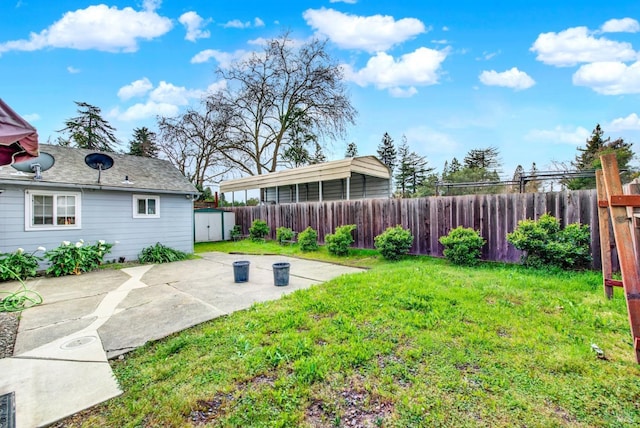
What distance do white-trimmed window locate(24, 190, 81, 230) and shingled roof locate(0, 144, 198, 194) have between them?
424mm

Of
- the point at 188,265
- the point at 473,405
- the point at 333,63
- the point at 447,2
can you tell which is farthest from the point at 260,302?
the point at 333,63

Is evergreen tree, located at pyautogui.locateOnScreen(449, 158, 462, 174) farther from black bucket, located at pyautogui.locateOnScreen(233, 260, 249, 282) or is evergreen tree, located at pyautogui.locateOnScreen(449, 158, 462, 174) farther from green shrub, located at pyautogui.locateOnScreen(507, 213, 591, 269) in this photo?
black bucket, located at pyautogui.locateOnScreen(233, 260, 249, 282)

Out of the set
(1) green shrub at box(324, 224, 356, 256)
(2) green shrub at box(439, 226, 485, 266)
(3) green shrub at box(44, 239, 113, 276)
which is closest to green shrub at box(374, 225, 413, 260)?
(2) green shrub at box(439, 226, 485, 266)

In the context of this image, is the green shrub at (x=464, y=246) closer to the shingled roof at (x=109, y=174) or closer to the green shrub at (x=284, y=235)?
the green shrub at (x=284, y=235)

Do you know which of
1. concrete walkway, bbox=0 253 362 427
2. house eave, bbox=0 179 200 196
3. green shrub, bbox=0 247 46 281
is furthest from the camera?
house eave, bbox=0 179 200 196

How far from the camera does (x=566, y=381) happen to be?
6.64ft

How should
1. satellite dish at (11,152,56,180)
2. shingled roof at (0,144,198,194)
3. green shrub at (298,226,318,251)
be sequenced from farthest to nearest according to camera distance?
1. green shrub at (298,226,318,251)
2. shingled roof at (0,144,198,194)
3. satellite dish at (11,152,56,180)

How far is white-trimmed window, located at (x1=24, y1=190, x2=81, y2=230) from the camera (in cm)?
668

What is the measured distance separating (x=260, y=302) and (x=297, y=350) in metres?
1.75

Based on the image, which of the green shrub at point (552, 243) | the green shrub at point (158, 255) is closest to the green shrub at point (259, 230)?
the green shrub at point (158, 255)

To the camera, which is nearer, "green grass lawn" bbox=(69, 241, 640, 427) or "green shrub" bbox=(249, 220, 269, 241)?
"green grass lawn" bbox=(69, 241, 640, 427)

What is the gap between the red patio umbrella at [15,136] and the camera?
249 cm

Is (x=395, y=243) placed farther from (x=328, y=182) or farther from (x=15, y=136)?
(x=328, y=182)

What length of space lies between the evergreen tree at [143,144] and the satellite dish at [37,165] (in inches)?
593
